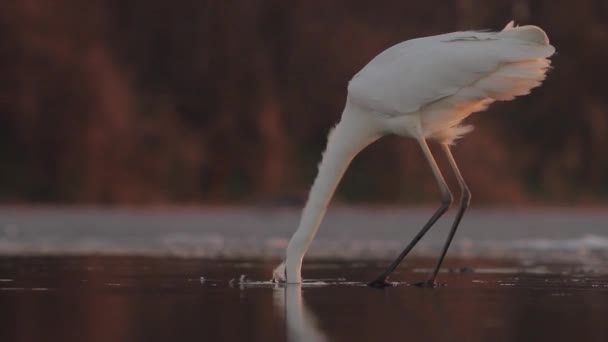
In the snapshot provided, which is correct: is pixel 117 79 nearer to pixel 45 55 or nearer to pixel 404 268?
pixel 45 55

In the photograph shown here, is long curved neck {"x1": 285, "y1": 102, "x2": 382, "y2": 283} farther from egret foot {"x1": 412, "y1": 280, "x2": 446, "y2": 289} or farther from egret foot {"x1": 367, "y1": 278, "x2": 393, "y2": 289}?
egret foot {"x1": 412, "y1": 280, "x2": 446, "y2": 289}

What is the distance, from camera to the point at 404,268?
13.2 m

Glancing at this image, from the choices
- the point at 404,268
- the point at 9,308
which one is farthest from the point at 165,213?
the point at 9,308

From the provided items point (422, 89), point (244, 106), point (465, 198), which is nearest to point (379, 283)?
point (465, 198)

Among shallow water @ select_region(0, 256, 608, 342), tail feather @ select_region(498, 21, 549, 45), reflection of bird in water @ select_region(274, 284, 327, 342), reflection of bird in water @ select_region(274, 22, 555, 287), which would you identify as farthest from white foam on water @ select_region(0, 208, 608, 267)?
reflection of bird in water @ select_region(274, 284, 327, 342)

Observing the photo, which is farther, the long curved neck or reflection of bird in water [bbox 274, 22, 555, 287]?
reflection of bird in water [bbox 274, 22, 555, 287]

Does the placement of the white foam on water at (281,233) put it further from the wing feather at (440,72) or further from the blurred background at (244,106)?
the wing feather at (440,72)

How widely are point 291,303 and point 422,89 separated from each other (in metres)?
2.66

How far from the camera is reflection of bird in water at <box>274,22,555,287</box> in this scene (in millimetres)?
10906

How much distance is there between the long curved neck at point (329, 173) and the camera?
10.8m

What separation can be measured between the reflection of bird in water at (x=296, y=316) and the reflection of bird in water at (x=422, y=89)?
0.68m

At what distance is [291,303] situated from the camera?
9.09 metres

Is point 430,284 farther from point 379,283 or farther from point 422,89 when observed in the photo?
point 422,89

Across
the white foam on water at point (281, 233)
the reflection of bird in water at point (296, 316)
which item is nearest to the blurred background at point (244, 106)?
the white foam on water at point (281, 233)
